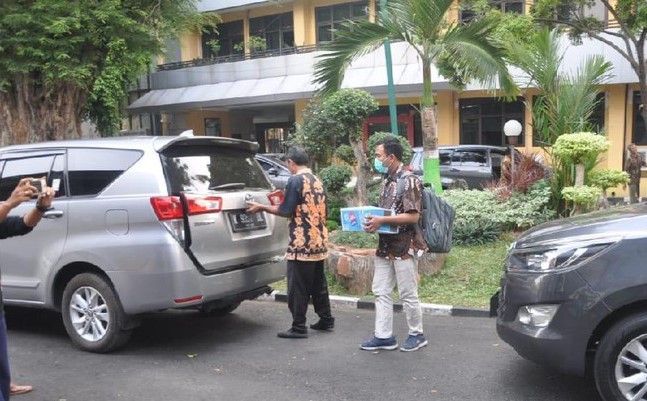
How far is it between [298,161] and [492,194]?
17.2ft

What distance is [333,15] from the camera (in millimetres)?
22922

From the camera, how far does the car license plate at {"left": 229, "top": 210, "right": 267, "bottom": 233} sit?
5.39m

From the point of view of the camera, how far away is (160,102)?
2508 centimetres

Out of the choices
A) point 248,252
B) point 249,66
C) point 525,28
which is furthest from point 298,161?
point 249,66

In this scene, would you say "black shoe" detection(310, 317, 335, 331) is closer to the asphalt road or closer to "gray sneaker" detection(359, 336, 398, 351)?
the asphalt road

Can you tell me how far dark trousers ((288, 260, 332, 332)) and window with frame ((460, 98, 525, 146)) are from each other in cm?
1503

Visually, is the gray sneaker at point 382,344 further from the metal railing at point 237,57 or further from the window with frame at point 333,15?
the window with frame at point 333,15

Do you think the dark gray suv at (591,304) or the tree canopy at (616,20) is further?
the tree canopy at (616,20)

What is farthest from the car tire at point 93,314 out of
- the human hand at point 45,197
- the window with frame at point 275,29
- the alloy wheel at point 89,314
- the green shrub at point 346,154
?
the window with frame at point 275,29

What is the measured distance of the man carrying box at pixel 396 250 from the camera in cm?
495

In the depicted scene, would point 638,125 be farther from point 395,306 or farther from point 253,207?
point 253,207

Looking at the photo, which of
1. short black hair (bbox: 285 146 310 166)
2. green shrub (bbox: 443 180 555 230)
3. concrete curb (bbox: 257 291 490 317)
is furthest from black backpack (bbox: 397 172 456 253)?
green shrub (bbox: 443 180 555 230)

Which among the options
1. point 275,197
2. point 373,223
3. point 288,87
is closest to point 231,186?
point 275,197

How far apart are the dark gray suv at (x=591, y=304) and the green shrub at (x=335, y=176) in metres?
5.84
